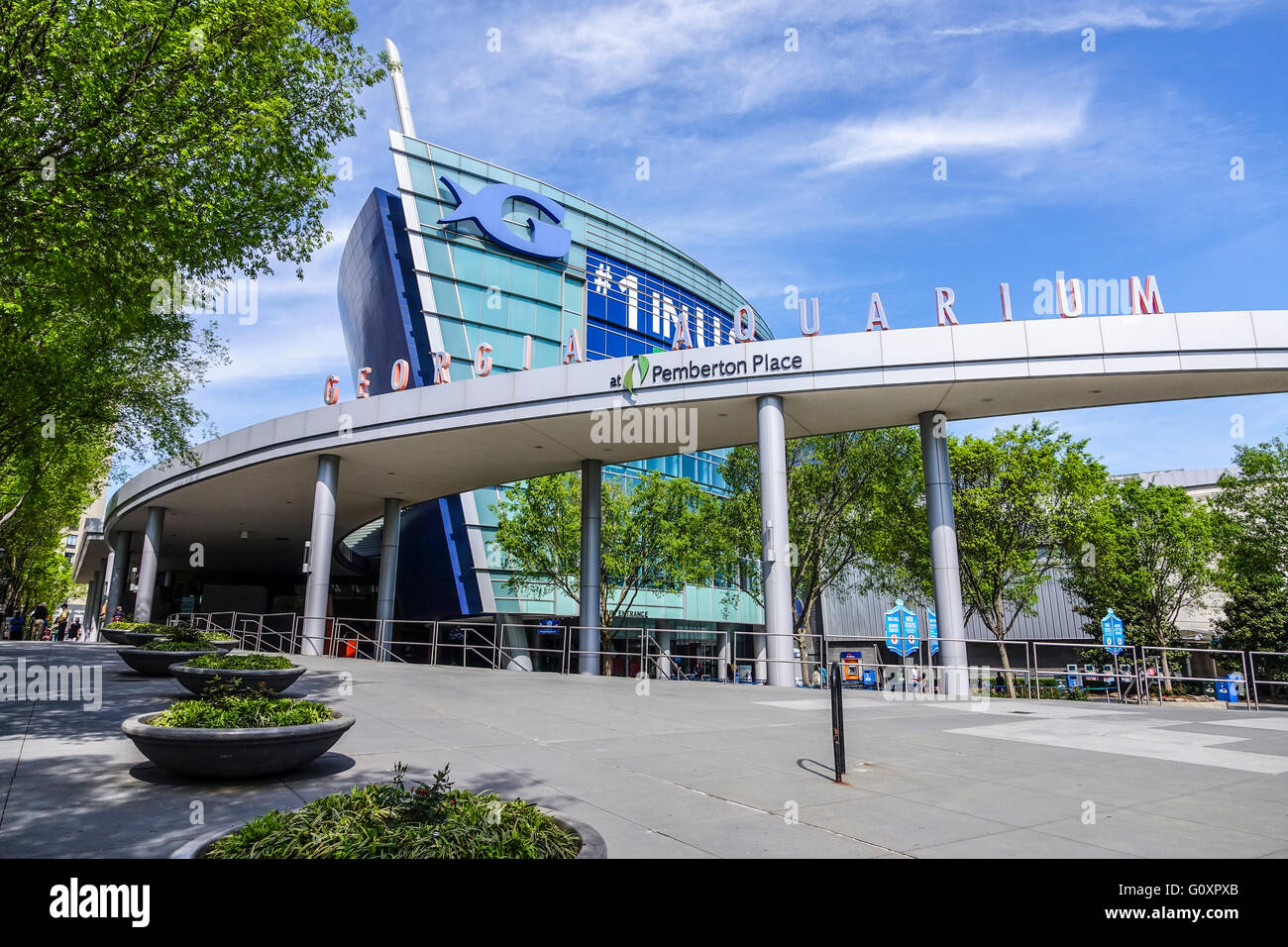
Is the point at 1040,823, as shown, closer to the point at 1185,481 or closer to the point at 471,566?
the point at 471,566

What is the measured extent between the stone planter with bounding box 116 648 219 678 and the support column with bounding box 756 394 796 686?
1191 cm

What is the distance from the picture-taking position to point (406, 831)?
359cm

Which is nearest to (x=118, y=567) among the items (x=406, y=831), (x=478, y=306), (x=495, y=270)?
(x=478, y=306)

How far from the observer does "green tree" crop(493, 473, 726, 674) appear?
30688mm

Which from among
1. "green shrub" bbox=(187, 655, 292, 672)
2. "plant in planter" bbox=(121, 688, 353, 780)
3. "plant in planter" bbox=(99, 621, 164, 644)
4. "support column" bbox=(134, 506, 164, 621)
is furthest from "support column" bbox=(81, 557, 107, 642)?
"plant in planter" bbox=(121, 688, 353, 780)

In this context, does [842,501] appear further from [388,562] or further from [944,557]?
[388,562]

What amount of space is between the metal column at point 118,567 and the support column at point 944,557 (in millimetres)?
39674

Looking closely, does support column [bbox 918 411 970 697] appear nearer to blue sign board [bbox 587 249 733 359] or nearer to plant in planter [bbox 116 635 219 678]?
plant in planter [bbox 116 635 219 678]

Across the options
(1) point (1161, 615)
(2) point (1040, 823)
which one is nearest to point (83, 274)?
→ (2) point (1040, 823)

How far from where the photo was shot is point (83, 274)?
981cm

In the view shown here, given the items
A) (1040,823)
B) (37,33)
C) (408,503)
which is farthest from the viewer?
(408,503)

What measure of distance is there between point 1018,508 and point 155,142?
28511mm

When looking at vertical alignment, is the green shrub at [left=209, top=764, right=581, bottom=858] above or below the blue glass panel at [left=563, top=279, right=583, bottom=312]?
below
